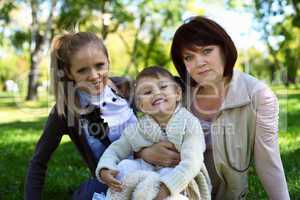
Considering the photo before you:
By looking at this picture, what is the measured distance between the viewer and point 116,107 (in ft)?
11.1

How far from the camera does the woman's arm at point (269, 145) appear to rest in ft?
10.2

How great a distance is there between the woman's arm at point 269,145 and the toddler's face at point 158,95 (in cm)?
55

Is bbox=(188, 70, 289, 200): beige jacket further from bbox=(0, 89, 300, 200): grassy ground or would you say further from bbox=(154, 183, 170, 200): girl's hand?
bbox=(0, 89, 300, 200): grassy ground

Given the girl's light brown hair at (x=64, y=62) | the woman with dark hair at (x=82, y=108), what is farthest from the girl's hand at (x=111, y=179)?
the girl's light brown hair at (x=64, y=62)

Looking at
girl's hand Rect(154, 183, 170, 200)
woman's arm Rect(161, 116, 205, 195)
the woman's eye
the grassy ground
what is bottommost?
the grassy ground

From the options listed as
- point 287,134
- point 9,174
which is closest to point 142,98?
point 9,174

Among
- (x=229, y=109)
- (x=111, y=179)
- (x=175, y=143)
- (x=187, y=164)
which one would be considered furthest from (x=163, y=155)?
(x=229, y=109)

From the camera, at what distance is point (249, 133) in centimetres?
320

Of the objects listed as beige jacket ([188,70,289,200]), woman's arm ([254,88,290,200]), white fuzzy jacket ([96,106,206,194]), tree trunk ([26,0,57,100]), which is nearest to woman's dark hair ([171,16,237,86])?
beige jacket ([188,70,289,200])

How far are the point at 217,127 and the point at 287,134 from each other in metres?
4.39

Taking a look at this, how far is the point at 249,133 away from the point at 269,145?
14 centimetres

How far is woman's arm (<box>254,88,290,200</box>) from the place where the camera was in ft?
10.2

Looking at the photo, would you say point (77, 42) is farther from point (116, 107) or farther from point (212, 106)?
point (212, 106)

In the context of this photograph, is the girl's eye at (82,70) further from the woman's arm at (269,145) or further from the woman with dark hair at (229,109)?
the woman's arm at (269,145)
